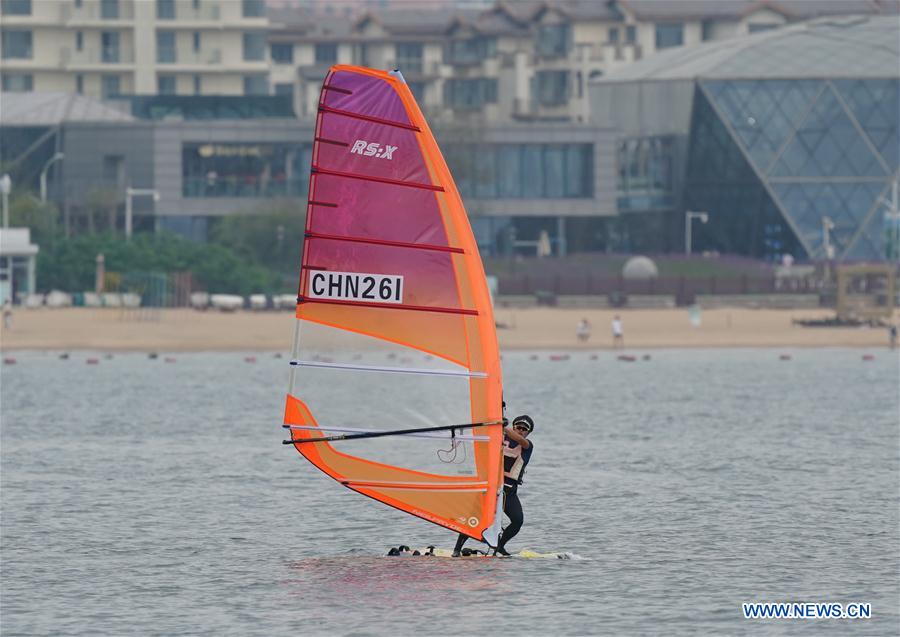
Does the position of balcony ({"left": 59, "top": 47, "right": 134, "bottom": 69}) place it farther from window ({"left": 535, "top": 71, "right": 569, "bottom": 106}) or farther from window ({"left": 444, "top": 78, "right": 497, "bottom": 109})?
window ({"left": 535, "top": 71, "right": 569, "bottom": 106})

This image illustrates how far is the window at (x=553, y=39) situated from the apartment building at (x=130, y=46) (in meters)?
26.1

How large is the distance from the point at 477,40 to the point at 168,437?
124m

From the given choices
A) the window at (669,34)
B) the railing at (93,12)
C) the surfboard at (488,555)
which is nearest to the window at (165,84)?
the railing at (93,12)

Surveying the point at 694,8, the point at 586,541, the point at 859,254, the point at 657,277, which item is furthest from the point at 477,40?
the point at 586,541

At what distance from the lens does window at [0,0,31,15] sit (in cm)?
15588

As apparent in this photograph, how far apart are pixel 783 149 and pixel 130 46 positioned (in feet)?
192

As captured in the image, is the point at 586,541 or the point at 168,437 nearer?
the point at 586,541

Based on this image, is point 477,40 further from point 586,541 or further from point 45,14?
point 586,541

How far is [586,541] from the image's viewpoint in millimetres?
32656

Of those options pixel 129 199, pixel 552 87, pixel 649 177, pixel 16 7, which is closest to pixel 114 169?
pixel 129 199

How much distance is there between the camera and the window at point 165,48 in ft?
521

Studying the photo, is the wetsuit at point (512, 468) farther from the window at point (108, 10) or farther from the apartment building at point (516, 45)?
the apartment building at point (516, 45)

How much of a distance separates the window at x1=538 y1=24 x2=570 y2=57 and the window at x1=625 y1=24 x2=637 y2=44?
7.36 metres

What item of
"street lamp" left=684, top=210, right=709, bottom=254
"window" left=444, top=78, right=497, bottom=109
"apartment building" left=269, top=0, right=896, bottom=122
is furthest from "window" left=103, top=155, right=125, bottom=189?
"window" left=444, top=78, right=497, bottom=109
